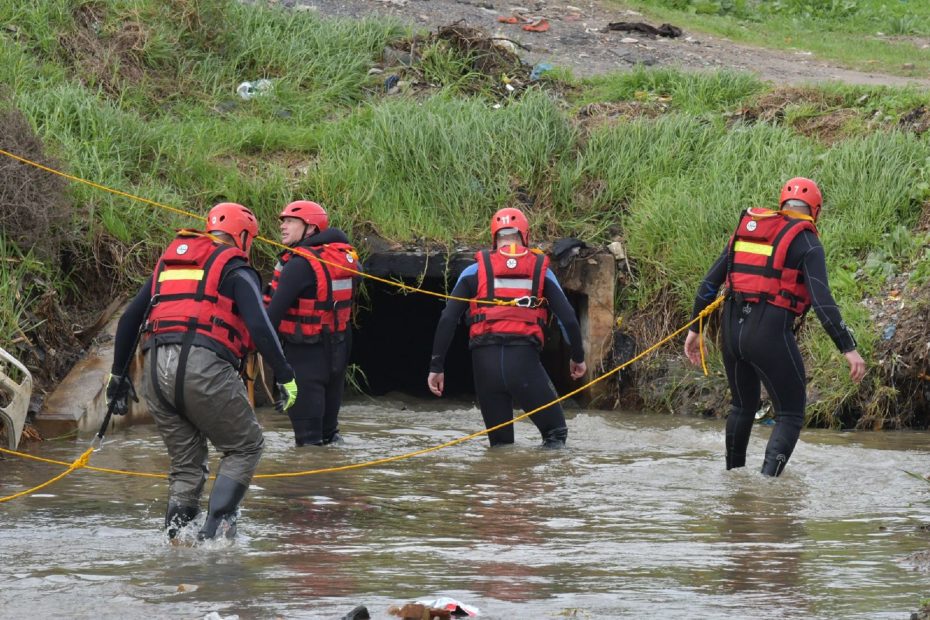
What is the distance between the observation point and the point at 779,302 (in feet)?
27.8

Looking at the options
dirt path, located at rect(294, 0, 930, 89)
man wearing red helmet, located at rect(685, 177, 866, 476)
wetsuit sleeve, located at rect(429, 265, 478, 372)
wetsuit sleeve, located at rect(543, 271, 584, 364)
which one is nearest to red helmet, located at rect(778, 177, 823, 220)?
man wearing red helmet, located at rect(685, 177, 866, 476)

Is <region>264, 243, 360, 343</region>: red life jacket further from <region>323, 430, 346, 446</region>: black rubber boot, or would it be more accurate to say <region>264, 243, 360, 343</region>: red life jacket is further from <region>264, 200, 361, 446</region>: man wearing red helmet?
<region>323, 430, 346, 446</region>: black rubber boot

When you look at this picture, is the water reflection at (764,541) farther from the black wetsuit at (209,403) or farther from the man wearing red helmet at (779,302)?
the black wetsuit at (209,403)

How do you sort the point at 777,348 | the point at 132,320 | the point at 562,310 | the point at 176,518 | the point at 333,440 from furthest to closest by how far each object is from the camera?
the point at 333,440
the point at 562,310
the point at 777,348
the point at 132,320
the point at 176,518

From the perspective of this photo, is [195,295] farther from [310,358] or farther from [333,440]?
[333,440]

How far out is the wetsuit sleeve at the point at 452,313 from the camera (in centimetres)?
995

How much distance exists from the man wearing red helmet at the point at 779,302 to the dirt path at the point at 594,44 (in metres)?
8.75

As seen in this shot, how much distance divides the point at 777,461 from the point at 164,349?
3.92m

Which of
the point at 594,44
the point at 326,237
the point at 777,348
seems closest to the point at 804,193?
the point at 777,348

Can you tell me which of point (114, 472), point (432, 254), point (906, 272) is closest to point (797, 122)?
point (906, 272)

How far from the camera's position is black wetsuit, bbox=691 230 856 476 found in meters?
8.34

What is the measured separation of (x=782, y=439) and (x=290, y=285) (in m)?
3.56

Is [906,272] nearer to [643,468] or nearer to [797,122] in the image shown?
[797,122]

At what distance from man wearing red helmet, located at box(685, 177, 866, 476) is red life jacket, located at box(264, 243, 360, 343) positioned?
2.88 meters
